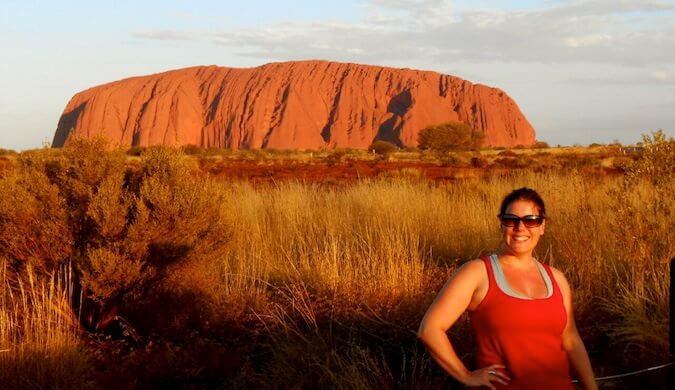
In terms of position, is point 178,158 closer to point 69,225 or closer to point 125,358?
point 69,225

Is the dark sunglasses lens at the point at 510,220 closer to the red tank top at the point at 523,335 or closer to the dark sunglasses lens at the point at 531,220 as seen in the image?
the dark sunglasses lens at the point at 531,220

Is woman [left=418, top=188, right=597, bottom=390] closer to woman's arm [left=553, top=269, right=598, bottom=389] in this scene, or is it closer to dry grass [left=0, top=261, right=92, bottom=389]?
woman's arm [left=553, top=269, right=598, bottom=389]

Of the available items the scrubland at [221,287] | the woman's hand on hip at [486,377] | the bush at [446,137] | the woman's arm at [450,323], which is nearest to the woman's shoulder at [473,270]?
the woman's arm at [450,323]

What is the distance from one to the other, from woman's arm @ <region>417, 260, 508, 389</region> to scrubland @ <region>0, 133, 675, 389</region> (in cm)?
175

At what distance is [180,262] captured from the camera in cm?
652

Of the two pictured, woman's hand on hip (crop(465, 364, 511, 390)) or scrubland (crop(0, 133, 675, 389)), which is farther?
scrubland (crop(0, 133, 675, 389))

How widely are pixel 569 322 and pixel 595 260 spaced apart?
4.11 m

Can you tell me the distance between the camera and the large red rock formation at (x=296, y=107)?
10000 cm

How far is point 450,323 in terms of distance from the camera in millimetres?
2396

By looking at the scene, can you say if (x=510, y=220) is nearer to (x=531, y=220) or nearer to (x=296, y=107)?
(x=531, y=220)

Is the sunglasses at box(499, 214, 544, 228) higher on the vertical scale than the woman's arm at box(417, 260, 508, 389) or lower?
higher

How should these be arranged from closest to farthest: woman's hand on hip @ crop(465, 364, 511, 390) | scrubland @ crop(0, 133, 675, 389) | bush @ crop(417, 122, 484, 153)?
woman's hand on hip @ crop(465, 364, 511, 390)
scrubland @ crop(0, 133, 675, 389)
bush @ crop(417, 122, 484, 153)

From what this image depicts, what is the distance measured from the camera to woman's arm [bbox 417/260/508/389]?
239 cm

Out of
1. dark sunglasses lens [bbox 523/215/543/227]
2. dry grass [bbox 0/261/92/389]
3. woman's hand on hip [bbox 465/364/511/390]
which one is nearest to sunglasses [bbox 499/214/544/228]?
dark sunglasses lens [bbox 523/215/543/227]
